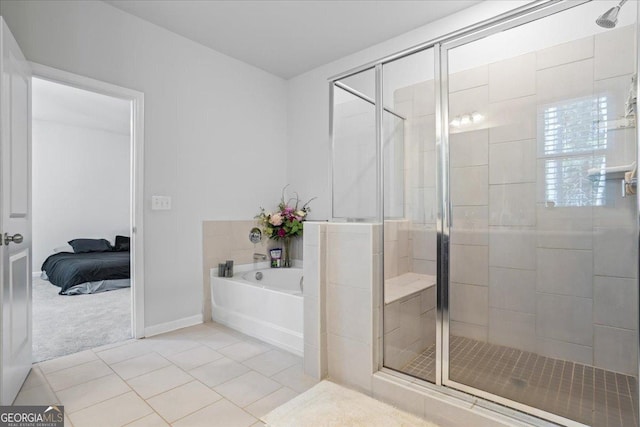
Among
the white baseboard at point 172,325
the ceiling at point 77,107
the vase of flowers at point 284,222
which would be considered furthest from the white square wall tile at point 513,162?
the ceiling at point 77,107

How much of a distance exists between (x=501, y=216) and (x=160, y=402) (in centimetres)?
201

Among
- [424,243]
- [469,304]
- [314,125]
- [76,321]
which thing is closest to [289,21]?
[314,125]

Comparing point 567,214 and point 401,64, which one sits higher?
point 401,64

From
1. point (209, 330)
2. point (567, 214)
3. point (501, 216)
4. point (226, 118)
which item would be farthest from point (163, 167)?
point (567, 214)

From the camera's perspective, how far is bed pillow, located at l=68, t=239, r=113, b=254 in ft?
17.5

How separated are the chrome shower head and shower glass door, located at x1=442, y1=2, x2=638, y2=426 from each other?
26mm

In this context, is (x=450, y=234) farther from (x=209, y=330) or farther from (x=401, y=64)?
(x=209, y=330)

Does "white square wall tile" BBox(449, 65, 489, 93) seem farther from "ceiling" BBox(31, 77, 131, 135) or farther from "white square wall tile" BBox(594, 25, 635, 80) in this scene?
"ceiling" BBox(31, 77, 131, 135)

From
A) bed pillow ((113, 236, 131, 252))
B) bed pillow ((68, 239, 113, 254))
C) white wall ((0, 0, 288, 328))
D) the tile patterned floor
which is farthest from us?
bed pillow ((113, 236, 131, 252))

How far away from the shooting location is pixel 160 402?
1.75m

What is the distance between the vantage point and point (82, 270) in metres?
4.16

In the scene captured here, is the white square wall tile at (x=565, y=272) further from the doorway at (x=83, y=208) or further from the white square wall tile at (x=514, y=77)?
the doorway at (x=83, y=208)

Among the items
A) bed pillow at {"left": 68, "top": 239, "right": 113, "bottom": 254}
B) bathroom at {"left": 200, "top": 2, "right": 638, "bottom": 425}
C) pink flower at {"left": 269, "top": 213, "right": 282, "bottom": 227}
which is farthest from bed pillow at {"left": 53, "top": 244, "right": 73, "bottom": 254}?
bathroom at {"left": 200, "top": 2, "right": 638, "bottom": 425}

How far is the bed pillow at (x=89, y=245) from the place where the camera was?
532cm
